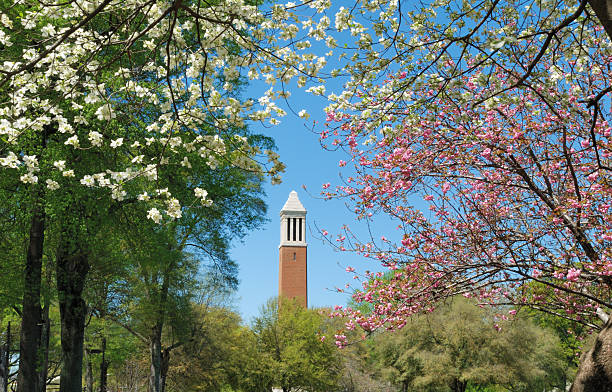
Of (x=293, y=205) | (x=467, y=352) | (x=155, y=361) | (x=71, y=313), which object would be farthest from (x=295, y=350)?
(x=293, y=205)

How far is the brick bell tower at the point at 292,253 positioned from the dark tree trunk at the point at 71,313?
50049 millimetres

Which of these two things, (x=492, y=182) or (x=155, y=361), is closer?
(x=492, y=182)

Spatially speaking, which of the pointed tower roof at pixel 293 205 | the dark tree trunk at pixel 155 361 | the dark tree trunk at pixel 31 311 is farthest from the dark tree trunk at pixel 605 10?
the pointed tower roof at pixel 293 205

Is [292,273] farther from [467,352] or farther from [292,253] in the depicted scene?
[467,352]

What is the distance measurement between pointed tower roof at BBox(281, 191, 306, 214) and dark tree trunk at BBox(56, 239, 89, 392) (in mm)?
61550

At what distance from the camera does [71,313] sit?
53.3ft

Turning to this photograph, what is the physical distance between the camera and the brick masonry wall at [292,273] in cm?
6944

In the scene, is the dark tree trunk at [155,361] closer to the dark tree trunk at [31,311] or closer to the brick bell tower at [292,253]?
the dark tree trunk at [31,311]

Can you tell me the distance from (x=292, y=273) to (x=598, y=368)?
214 ft

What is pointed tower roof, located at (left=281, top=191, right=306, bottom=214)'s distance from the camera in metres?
78.6

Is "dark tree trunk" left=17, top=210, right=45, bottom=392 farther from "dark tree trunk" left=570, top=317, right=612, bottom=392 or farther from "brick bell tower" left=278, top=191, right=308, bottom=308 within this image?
"brick bell tower" left=278, top=191, right=308, bottom=308

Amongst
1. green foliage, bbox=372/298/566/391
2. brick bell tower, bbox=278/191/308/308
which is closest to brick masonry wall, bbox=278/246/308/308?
brick bell tower, bbox=278/191/308/308

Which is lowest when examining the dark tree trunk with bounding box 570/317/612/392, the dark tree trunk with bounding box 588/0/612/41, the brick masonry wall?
the dark tree trunk with bounding box 570/317/612/392

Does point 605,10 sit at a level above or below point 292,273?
below
